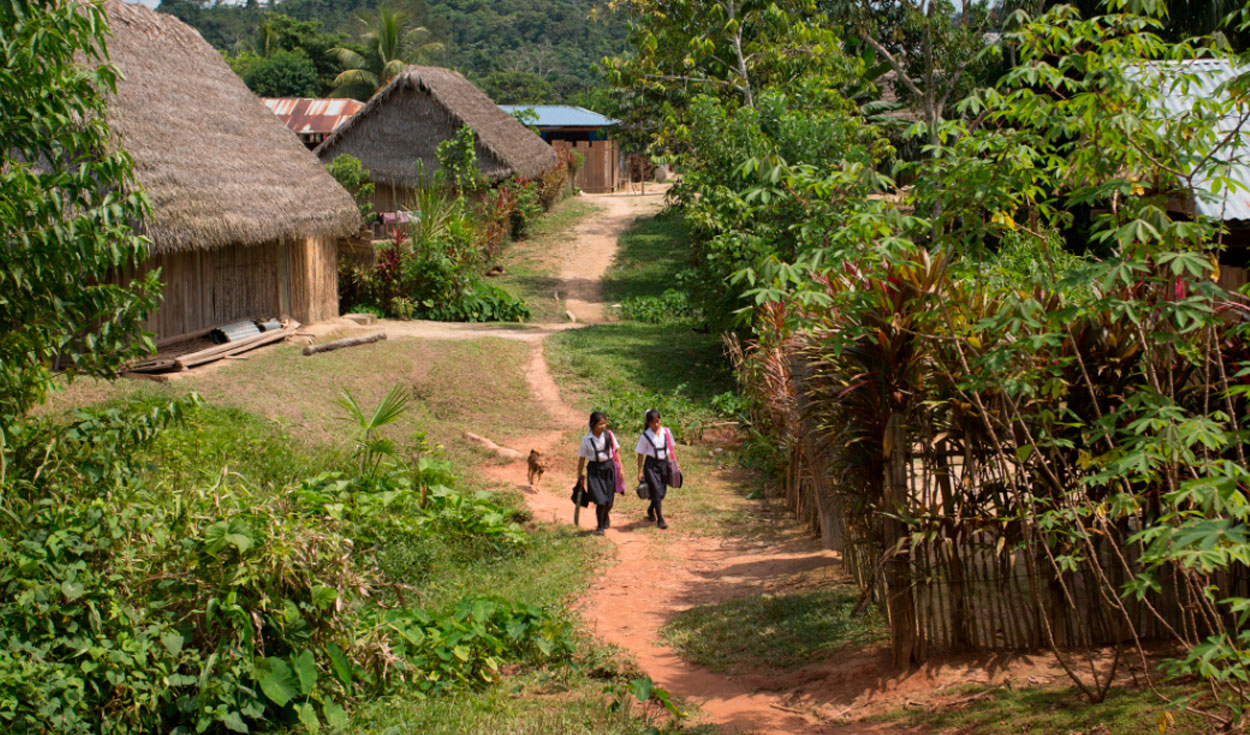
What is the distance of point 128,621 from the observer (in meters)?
4.80

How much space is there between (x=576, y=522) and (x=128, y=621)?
478cm

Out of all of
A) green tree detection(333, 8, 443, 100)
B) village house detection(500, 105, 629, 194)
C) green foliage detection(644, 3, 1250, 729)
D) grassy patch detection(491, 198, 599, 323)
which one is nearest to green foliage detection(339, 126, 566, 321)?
grassy patch detection(491, 198, 599, 323)

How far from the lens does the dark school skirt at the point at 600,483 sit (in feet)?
29.5

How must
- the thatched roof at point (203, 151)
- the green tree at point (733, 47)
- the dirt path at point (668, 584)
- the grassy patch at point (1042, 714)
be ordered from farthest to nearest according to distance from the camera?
the green tree at point (733, 47) < the thatched roof at point (203, 151) < the dirt path at point (668, 584) < the grassy patch at point (1042, 714)

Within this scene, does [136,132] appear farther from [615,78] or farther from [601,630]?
[615,78]

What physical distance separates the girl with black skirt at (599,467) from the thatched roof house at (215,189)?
6.04 metres

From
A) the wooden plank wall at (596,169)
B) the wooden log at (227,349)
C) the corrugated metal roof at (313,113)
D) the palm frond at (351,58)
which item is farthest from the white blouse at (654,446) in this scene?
the palm frond at (351,58)

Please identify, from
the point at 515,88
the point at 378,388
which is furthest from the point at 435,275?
the point at 515,88

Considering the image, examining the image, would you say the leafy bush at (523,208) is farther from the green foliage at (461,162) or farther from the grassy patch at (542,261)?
the green foliage at (461,162)

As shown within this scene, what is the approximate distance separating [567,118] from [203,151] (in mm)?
27627

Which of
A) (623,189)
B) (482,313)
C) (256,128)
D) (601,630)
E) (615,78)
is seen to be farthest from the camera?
(623,189)

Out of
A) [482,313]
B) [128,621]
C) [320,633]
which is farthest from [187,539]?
[482,313]

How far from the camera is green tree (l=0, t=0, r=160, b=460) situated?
4410 millimetres

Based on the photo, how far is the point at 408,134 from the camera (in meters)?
24.5
